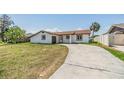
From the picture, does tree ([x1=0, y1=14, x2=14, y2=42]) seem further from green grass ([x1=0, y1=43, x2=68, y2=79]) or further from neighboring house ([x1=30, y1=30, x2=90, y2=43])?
→ green grass ([x1=0, y1=43, x2=68, y2=79])

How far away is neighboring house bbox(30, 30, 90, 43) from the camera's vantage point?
116ft

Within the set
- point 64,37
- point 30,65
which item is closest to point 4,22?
point 64,37

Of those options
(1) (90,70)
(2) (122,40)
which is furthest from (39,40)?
(1) (90,70)

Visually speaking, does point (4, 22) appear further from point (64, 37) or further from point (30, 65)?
point (30, 65)

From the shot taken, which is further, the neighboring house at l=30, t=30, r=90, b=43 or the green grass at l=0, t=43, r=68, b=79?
the neighboring house at l=30, t=30, r=90, b=43

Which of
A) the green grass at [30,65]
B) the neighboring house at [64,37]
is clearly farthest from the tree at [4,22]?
the green grass at [30,65]

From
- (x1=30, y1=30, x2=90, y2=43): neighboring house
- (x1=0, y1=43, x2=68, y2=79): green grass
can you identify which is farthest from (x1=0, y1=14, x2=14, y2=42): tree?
(x1=0, y1=43, x2=68, y2=79): green grass

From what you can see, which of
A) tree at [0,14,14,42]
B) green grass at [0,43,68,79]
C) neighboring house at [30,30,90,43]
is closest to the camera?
green grass at [0,43,68,79]

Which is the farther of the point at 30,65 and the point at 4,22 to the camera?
the point at 4,22

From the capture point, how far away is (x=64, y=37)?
3772 cm
